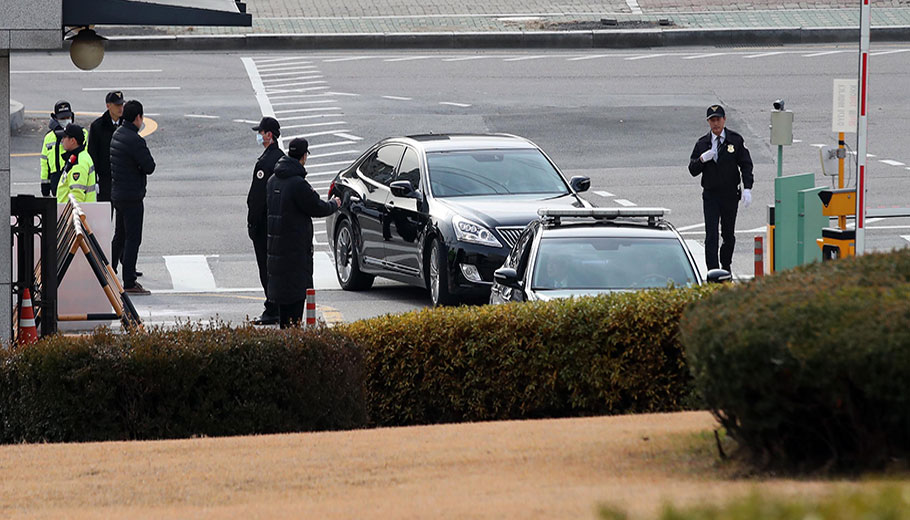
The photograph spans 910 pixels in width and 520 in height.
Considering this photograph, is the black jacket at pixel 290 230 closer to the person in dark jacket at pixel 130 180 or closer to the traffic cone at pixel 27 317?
the traffic cone at pixel 27 317

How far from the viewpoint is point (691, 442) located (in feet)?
21.9

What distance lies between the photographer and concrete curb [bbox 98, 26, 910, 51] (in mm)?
32688

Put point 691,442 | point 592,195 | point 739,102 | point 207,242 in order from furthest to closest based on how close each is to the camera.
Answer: point 739,102
point 592,195
point 207,242
point 691,442

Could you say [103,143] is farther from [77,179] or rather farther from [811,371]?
[811,371]

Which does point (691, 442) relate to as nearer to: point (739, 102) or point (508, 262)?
point (508, 262)

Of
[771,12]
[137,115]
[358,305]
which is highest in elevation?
[771,12]

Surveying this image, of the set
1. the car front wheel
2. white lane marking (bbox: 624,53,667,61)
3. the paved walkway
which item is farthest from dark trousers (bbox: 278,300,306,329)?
the paved walkway

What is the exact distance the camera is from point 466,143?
50.4ft

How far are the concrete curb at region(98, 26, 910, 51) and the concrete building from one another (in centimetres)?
2204

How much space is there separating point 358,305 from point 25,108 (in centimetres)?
1453

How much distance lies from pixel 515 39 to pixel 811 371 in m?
27.8

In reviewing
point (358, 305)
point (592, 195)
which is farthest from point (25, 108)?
point (358, 305)

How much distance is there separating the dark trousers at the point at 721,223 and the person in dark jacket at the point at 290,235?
4.95 meters

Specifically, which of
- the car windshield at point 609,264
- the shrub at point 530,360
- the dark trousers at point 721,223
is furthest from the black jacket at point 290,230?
the dark trousers at point 721,223
